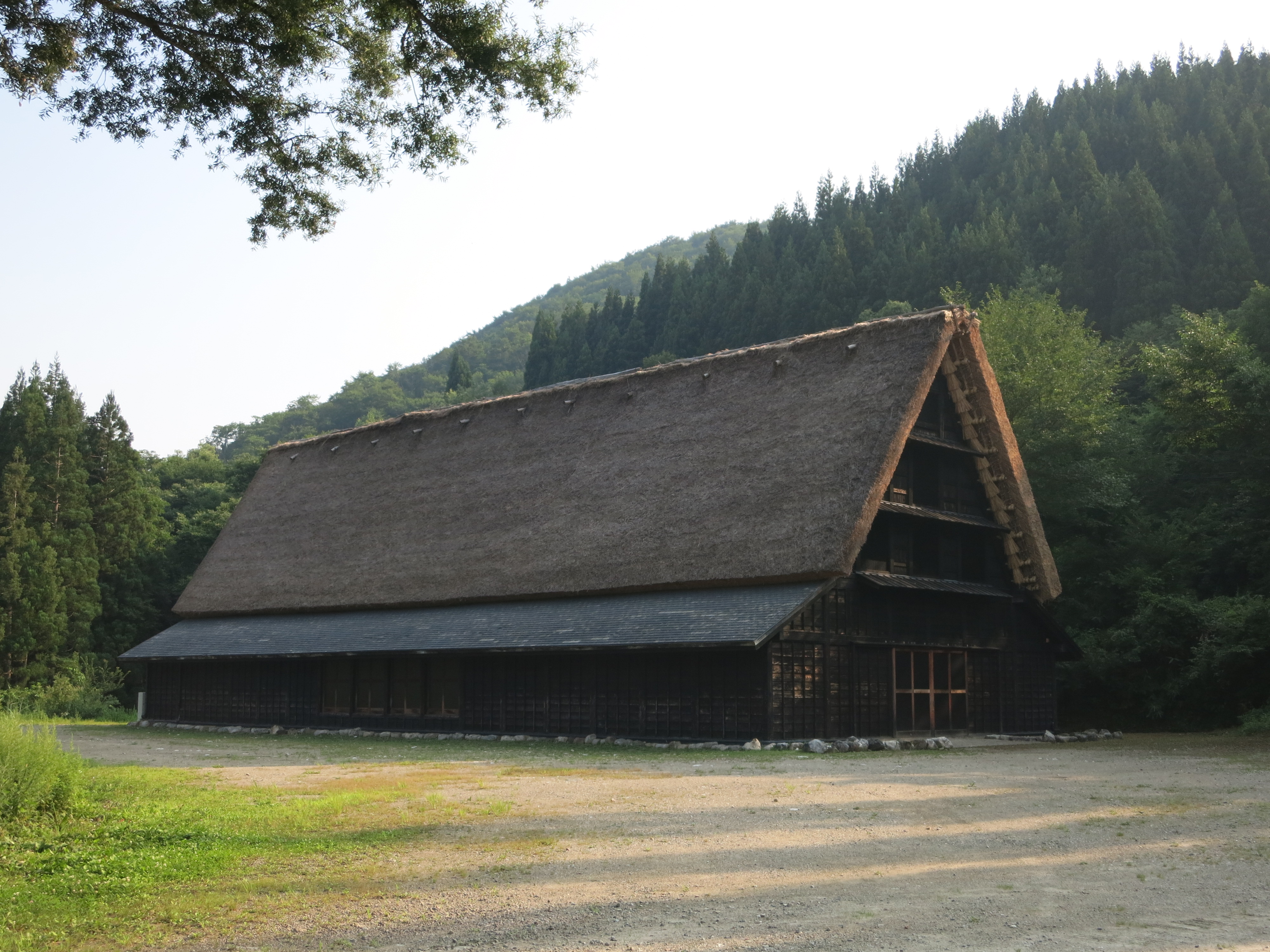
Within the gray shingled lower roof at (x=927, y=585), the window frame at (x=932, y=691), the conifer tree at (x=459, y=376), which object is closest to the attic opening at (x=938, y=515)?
the gray shingled lower roof at (x=927, y=585)

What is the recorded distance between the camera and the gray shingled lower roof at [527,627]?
20.1 m

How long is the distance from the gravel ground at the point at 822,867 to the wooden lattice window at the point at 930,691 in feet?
25.5

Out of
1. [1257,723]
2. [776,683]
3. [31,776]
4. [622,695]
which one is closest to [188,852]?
[31,776]

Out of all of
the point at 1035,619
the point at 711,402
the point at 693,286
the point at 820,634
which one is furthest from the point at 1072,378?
the point at 693,286

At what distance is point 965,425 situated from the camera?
25.4 meters

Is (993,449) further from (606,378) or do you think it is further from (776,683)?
(606,378)

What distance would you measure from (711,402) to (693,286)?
6915 cm

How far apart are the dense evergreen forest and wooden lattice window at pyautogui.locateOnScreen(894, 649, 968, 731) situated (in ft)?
16.4

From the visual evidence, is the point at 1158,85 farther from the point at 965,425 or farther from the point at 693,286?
the point at 965,425

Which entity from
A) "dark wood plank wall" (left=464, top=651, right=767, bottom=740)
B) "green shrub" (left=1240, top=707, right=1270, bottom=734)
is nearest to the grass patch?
"dark wood plank wall" (left=464, top=651, right=767, bottom=740)

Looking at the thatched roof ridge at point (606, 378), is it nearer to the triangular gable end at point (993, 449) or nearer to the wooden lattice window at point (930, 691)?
Answer: the triangular gable end at point (993, 449)

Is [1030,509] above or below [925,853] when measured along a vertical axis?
above

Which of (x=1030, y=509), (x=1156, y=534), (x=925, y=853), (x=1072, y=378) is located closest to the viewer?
(x=925, y=853)

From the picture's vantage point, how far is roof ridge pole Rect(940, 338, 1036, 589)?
25.1 m
